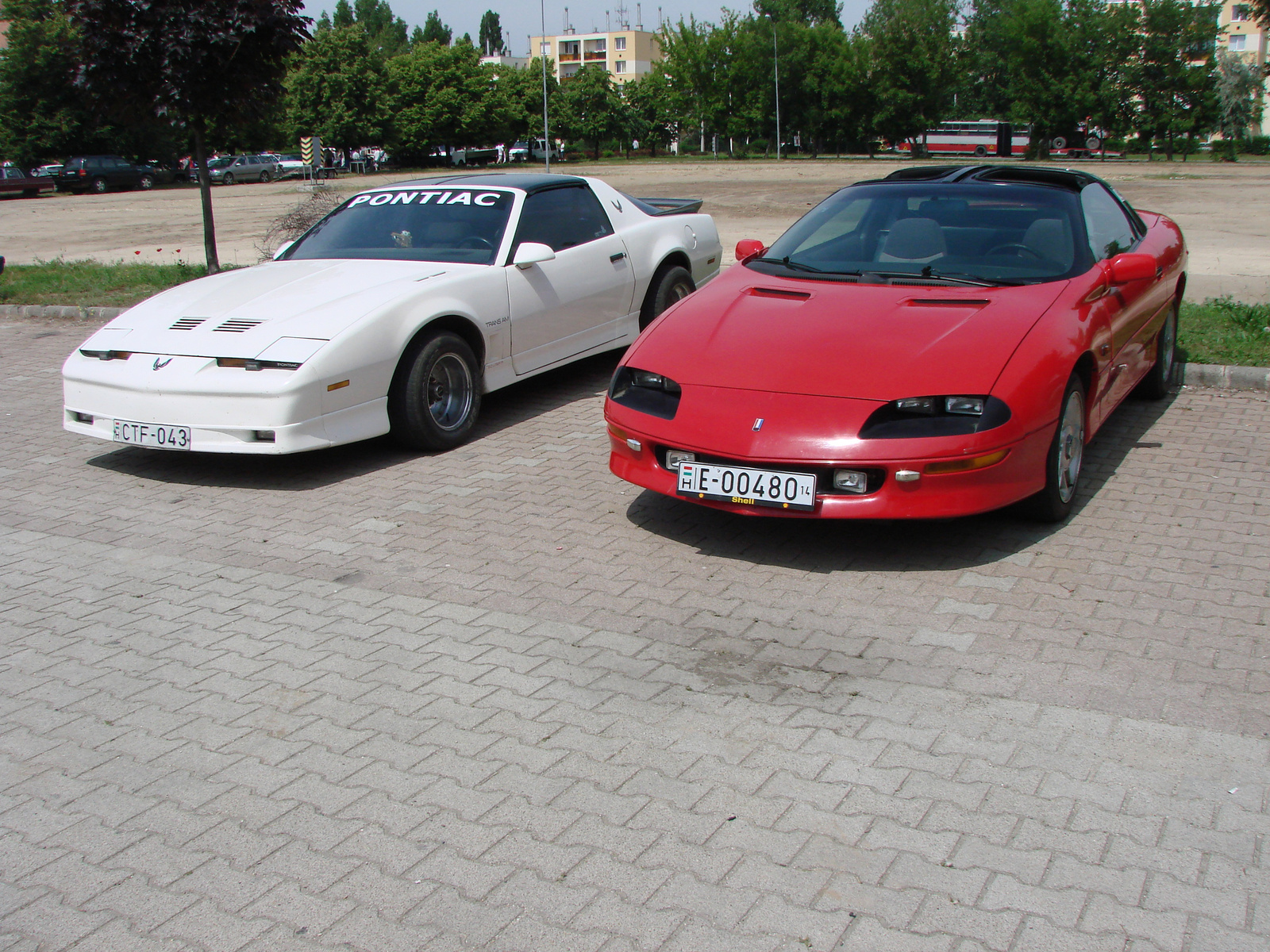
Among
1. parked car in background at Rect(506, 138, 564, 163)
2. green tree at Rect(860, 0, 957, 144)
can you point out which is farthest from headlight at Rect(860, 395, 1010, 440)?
parked car in background at Rect(506, 138, 564, 163)

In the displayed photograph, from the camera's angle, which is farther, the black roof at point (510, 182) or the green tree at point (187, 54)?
the green tree at point (187, 54)

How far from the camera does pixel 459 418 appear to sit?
6.47 m

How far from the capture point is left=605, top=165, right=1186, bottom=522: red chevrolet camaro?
168 inches

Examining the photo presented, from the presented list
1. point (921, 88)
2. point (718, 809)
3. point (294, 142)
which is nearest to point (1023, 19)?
point (921, 88)

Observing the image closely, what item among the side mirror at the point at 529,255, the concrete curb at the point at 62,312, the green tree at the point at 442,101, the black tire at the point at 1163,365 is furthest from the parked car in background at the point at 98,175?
the black tire at the point at 1163,365

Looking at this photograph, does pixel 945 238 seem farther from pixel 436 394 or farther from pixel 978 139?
pixel 978 139

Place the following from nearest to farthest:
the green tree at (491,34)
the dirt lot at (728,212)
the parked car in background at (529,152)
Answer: the dirt lot at (728,212) → the parked car in background at (529,152) → the green tree at (491,34)

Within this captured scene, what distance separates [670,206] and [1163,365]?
4.00m

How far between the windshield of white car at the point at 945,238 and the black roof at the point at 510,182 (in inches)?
81.9

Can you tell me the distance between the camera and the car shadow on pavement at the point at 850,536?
4.57m

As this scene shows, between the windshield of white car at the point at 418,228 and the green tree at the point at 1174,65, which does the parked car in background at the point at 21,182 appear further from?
the green tree at the point at 1174,65

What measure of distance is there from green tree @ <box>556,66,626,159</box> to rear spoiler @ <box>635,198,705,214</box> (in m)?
69.3

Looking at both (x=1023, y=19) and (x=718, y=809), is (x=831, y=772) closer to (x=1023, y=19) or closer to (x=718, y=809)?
(x=718, y=809)

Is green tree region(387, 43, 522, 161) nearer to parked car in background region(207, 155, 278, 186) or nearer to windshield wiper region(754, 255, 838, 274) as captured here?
parked car in background region(207, 155, 278, 186)
